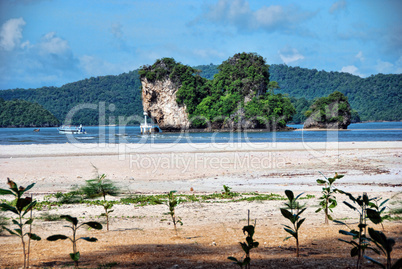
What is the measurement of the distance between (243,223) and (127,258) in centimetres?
240

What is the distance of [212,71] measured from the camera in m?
192

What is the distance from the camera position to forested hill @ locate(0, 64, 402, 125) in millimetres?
143625

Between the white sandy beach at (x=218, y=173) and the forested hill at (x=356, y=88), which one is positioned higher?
the forested hill at (x=356, y=88)

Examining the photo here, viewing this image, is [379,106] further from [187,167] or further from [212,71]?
[187,167]

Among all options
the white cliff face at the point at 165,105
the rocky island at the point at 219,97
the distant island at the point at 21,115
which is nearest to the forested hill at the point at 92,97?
the distant island at the point at 21,115

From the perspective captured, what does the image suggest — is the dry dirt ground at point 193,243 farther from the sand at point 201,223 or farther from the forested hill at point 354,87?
the forested hill at point 354,87

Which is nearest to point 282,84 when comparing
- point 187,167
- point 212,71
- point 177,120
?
point 212,71

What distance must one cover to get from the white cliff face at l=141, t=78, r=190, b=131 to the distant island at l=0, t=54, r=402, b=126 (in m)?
56.4

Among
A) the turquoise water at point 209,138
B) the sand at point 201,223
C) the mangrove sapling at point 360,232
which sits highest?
the mangrove sapling at point 360,232

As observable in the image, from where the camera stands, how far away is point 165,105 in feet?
250

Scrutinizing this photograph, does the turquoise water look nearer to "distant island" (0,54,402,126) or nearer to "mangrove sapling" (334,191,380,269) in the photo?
"mangrove sapling" (334,191,380,269)

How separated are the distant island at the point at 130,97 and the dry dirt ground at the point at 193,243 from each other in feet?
423

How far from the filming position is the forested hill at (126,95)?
5655 inches

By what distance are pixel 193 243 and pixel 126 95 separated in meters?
146
